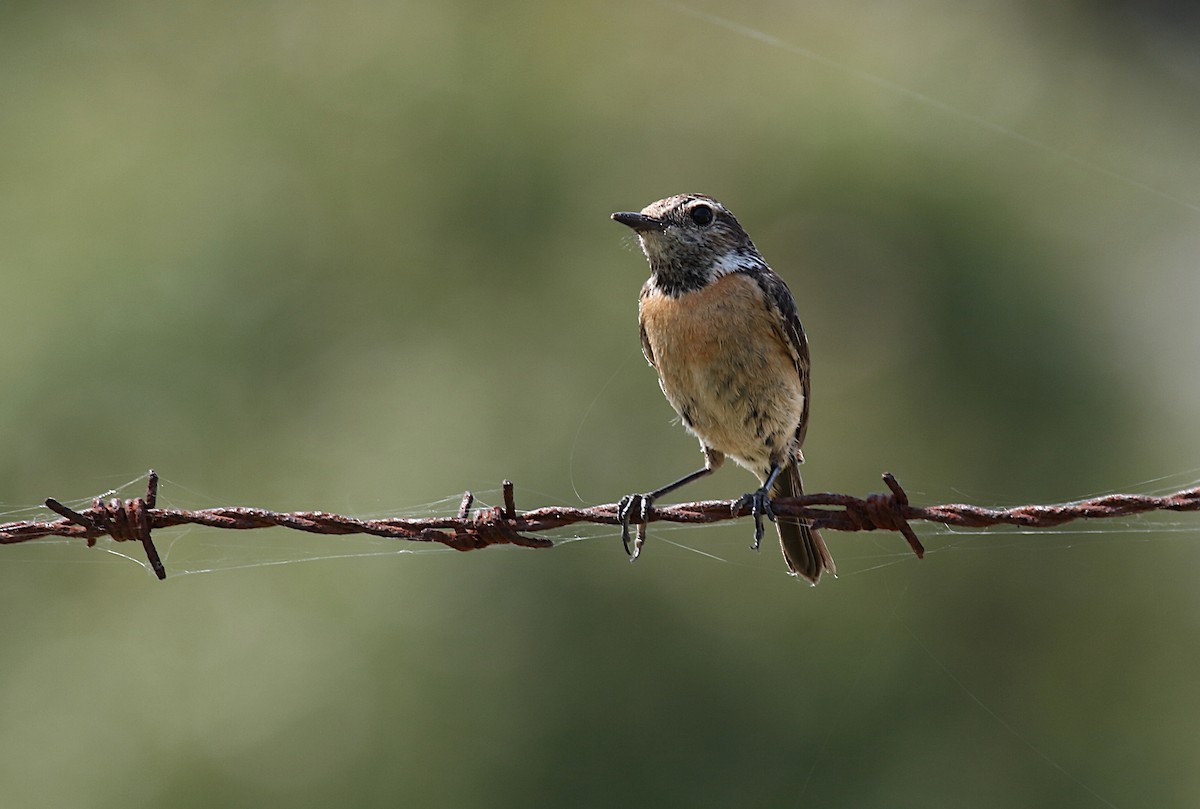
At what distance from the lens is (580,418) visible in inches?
333

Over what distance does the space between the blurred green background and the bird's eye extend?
2.57 metres

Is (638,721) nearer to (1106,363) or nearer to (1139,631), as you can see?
(1139,631)

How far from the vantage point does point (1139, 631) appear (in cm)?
841

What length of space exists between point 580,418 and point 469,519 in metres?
5.23

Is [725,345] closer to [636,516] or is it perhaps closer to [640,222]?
[640,222]

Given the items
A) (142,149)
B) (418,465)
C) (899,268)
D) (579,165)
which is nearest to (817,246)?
(899,268)

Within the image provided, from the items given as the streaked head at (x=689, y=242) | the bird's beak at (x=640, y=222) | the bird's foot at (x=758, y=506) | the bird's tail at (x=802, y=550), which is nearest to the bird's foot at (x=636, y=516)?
the bird's foot at (x=758, y=506)

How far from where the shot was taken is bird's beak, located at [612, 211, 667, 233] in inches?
183

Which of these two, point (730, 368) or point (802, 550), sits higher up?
point (730, 368)

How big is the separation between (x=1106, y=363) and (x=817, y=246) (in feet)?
8.11

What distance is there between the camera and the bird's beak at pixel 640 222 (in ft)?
15.3

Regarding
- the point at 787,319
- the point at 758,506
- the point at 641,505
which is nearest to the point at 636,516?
the point at 758,506

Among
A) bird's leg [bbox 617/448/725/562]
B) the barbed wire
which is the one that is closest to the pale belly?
bird's leg [bbox 617/448/725/562]

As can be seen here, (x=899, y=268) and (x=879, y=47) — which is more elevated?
(x=879, y=47)
